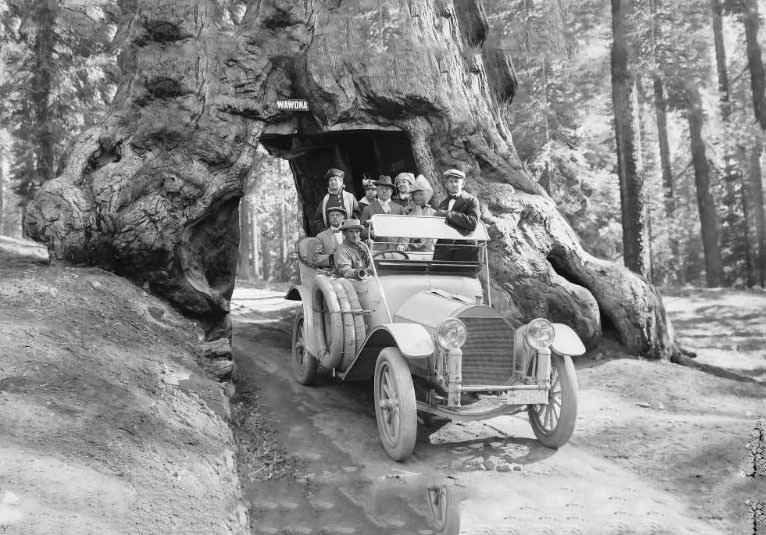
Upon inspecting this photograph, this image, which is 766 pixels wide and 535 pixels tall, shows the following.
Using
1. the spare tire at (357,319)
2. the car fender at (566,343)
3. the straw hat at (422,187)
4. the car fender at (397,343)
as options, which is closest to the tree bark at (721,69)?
the straw hat at (422,187)

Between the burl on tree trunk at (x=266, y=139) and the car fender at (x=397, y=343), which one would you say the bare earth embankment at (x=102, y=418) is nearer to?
the burl on tree trunk at (x=266, y=139)

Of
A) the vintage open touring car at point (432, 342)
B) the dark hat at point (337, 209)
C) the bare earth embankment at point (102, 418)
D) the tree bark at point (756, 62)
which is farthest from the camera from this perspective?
the tree bark at point (756, 62)

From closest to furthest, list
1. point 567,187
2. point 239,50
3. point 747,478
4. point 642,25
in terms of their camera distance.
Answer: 1. point 747,478
2. point 239,50
3. point 642,25
4. point 567,187

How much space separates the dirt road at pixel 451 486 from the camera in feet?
15.6

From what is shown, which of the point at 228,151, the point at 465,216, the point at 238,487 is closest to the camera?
the point at 238,487

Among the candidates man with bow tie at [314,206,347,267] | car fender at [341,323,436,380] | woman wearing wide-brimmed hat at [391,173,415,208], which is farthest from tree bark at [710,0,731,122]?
car fender at [341,323,436,380]

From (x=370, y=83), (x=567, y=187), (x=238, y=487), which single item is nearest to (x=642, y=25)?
(x=567, y=187)

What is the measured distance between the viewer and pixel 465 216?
730 cm

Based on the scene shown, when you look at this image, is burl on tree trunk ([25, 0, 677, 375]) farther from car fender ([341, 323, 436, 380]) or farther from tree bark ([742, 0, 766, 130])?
tree bark ([742, 0, 766, 130])

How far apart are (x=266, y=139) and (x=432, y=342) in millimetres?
7531

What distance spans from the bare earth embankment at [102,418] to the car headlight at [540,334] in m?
2.94

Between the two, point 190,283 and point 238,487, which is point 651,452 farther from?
point 190,283

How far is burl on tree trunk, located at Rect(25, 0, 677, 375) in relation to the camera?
853 cm

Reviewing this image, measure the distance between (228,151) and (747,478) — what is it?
294 inches
